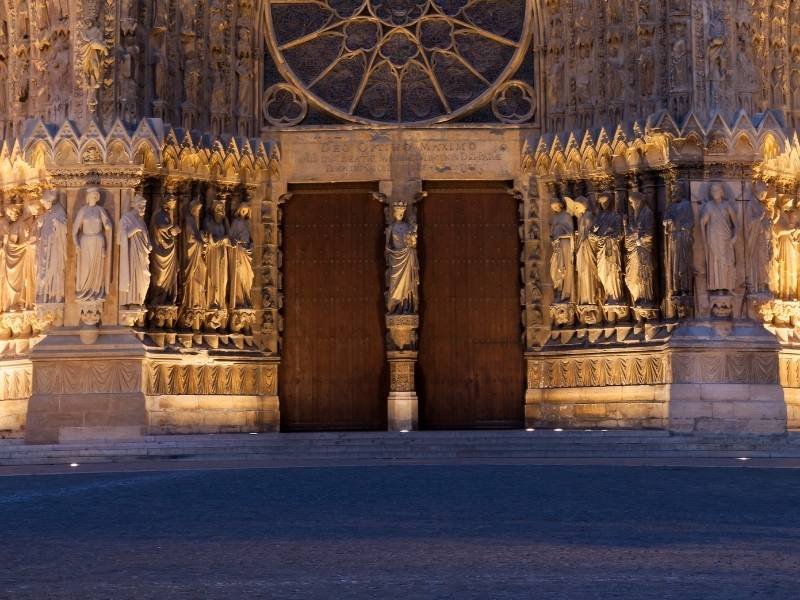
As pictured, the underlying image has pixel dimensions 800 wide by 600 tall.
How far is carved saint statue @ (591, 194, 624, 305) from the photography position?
23297 mm

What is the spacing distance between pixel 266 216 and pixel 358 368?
2.95 meters

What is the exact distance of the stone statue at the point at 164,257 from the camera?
2270 centimetres

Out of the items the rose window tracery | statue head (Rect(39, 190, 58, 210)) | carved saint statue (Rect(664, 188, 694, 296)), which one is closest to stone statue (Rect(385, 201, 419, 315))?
the rose window tracery

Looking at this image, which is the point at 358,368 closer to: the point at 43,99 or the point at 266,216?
the point at 266,216

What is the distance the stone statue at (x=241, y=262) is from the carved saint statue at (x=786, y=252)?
27.6 ft

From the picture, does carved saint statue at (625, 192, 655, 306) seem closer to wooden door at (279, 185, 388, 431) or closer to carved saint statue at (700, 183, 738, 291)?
carved saint statue at (700, 183, 738, 291)

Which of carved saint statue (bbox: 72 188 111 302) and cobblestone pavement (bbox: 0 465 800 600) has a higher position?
carved saint statue (bbox: 72 188 111 302)

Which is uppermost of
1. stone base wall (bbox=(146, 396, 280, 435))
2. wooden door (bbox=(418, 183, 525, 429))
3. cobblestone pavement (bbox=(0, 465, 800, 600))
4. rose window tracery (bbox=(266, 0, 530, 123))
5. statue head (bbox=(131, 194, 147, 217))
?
rose window tracery (bbox=(266, 0, 530, 123))

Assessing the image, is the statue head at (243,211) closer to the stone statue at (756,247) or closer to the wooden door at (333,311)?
→ the wooden door at (333,311)

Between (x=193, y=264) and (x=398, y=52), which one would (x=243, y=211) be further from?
(x=398, y=52)

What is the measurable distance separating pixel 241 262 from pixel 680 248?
6.97 meters

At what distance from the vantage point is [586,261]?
2372 cm

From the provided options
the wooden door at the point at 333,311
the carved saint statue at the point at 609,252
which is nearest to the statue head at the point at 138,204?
the wooden door at the point at 333,311

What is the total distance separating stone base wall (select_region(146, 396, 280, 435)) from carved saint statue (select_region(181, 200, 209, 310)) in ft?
5.07
